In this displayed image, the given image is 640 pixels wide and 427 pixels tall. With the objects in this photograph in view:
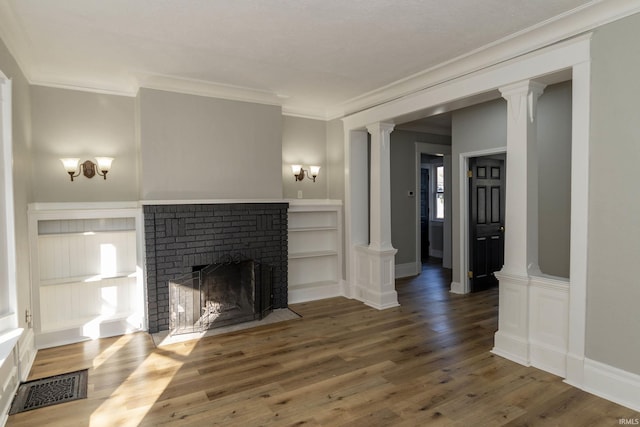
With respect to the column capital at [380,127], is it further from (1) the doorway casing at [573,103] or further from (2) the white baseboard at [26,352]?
(2) the white baseboard at [26,352]

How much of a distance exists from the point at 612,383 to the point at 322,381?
208 cm

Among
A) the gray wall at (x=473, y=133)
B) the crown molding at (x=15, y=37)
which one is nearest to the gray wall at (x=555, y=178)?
the gray wall at (x=473, y=133)

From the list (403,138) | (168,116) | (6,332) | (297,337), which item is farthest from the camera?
(403,138)

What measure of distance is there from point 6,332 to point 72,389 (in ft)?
2.12

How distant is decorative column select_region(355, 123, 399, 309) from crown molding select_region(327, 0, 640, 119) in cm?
54

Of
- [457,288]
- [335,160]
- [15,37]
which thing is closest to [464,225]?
[457,288]

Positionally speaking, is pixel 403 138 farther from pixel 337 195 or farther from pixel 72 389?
pixel 72 389

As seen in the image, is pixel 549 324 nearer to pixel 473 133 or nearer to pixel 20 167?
pixel 473 133

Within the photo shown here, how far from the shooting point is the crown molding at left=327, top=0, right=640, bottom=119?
2547mm

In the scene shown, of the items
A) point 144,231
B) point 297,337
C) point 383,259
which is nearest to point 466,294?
point 383,259

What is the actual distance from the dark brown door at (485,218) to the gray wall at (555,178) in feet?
4.15

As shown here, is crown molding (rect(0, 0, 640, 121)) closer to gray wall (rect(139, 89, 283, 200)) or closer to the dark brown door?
gray wall (rect(139, 89, 283, 200))

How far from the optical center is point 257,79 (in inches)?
161

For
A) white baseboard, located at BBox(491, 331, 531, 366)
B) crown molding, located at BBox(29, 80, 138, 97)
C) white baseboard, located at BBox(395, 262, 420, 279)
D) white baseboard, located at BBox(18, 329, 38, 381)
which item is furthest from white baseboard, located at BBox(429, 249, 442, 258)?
white baseboard, located at BBox(18, 329, 38, 381)
